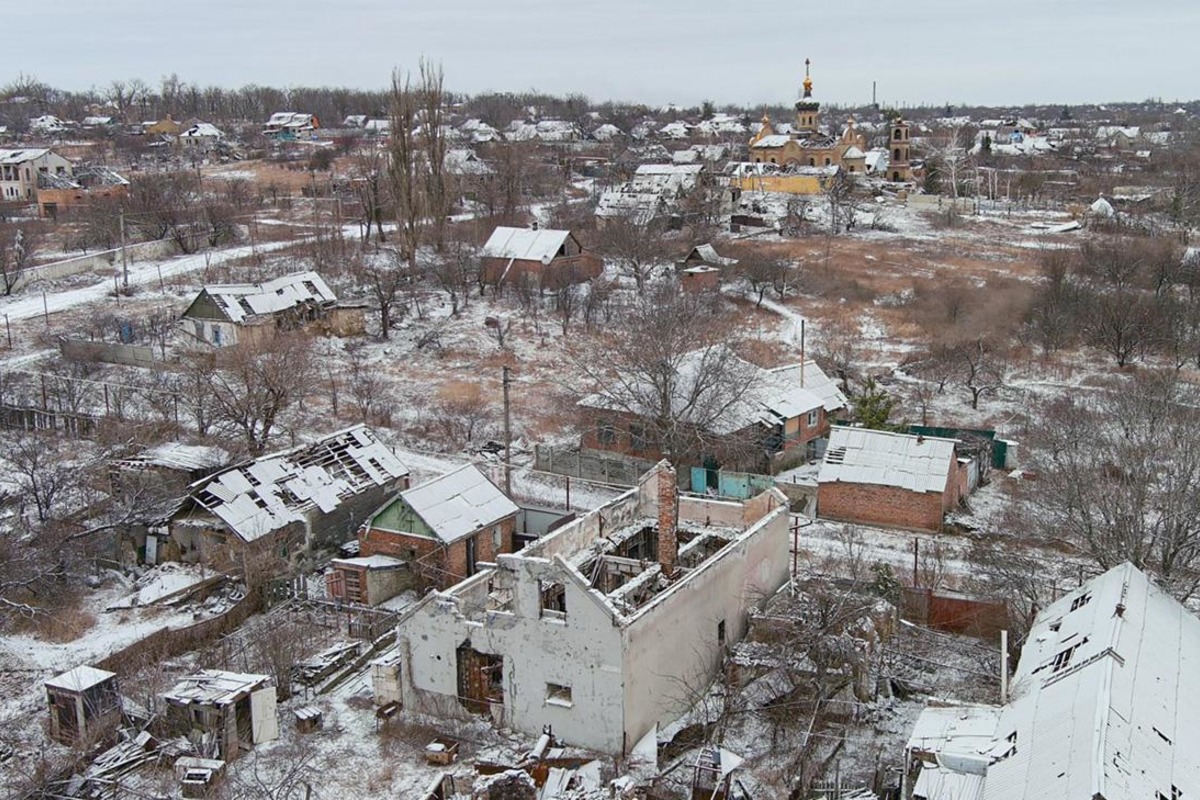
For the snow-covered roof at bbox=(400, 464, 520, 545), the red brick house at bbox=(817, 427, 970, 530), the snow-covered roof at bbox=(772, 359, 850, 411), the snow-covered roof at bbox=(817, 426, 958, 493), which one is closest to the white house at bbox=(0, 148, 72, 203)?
the snow-covered roof at bbox=(772, 359, 850, 411)

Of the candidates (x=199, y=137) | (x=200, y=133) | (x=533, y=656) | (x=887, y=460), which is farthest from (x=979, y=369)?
(x=200, y=133)

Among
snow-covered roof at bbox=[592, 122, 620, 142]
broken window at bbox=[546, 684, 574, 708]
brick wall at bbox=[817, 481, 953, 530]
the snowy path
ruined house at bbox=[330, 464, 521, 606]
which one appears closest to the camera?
broken window at bbox=[546, 684, 574, 708]

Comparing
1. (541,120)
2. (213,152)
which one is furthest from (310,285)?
(541,120)

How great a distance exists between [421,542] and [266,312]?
21.9m

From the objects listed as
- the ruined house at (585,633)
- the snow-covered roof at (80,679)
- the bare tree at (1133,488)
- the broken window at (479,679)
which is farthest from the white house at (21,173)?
the bare tree at (1133,488)

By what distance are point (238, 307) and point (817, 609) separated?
1147 inches

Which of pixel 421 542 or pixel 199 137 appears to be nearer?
pixel 421 542

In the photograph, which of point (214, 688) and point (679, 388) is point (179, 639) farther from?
point (679, 388)

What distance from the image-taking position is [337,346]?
141ft

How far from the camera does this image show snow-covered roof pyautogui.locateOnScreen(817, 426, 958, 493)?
26.9 metres

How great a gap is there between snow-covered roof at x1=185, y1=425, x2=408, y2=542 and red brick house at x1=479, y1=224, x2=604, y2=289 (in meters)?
23.3

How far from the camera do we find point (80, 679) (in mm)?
17703

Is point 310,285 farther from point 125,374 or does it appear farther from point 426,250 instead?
point 426,250

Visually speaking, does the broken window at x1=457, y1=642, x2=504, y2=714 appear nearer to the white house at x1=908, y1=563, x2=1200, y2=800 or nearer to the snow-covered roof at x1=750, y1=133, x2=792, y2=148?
the white house at x1=908, y1=563, x2=1200, y2=800
